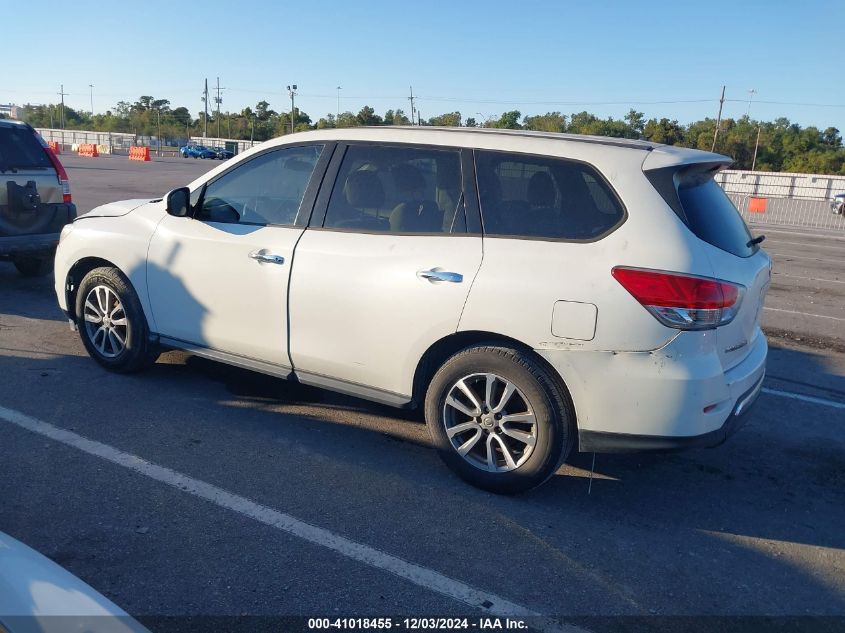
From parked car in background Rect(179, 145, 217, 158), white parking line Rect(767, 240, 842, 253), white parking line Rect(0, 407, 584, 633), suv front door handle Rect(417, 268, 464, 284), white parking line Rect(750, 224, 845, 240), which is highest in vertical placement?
suv front door handle Rect(417, 268, 464, 284)

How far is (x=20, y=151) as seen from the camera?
27.7 feet

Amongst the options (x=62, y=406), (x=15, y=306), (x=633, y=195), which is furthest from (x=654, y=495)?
(x=15, y=306)

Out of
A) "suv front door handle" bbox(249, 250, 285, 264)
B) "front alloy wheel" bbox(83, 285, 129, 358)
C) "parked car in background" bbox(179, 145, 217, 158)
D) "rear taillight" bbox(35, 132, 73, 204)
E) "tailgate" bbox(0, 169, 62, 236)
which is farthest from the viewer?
"parked car in background" bbox(179, 145, 217, 158)

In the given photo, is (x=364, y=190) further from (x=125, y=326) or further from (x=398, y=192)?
(x=125, y=326)

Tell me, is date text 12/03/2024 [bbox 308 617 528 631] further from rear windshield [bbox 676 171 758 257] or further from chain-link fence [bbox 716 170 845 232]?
chain-link fence [bbox 716 170 845 232]

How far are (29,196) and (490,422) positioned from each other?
6.62 metres

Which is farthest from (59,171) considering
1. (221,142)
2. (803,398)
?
(221,142)

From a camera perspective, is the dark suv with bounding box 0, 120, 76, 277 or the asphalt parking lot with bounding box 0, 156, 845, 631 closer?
the asphalt parking lot with bounding box 0, 156, 845, 631

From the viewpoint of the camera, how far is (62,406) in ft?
16.8

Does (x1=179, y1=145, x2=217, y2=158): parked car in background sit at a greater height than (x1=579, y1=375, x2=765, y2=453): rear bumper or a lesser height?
greater

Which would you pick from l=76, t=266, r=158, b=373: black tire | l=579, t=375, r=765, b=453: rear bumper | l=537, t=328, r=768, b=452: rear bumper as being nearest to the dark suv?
l=76, t=266, r=158, b=373: black tire

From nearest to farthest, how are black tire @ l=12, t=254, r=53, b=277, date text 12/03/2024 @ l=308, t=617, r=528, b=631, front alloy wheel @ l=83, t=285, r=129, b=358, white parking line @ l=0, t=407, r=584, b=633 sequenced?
date text 12/03/2024 @ l=308, t=617, r=528, b=631 < white parking line @ l=0, t=407, r=584, b=633 < front alloy wheel @ l=83, t=285, r=129, b=358 < black tire @ l=12, t=254, r=53, b=277

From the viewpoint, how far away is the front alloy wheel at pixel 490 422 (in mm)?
4031

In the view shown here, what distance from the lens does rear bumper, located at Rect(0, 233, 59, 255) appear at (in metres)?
8.20
